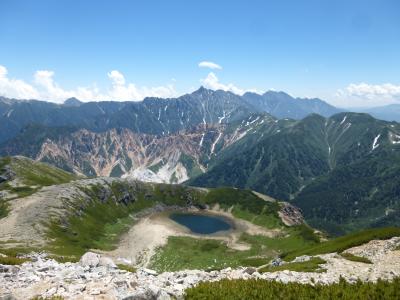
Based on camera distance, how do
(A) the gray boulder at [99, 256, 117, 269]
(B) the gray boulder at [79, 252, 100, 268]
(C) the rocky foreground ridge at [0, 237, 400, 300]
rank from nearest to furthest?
(C) the rocky foreground ridge at [0, 237, 400, 300] → (A) the gray boulder at [99, 256, 117, 269] → (B) the gray boulder at [79, 252, 100, 268]

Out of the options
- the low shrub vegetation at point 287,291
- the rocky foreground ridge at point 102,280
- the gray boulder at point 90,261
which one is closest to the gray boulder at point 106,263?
the rocky foreground ridge at point 102,280

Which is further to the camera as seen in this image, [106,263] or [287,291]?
[106,263]

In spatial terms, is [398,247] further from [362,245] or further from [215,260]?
[215,260]

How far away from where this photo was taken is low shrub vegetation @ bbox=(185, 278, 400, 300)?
30.3 meters

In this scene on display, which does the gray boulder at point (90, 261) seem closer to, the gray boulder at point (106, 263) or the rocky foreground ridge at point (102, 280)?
the rocky foreground ridge at point (102, 280)

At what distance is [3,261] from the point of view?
1642 inches

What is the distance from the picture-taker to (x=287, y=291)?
31.6 meters

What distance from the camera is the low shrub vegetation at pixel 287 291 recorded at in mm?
30266

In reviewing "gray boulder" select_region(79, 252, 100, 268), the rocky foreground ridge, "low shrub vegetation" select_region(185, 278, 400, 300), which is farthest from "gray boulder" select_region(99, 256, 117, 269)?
"low shrub vegetation" select_region(185, 278, 400, 300)

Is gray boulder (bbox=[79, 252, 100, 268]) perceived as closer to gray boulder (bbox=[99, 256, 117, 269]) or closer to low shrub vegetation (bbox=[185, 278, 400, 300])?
gray boulder (bbox=[99, 256, 117, 269])

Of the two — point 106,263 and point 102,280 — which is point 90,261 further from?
point 102,280

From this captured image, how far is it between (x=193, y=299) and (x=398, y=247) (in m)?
48.2

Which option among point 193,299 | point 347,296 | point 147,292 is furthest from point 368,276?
point 147,292

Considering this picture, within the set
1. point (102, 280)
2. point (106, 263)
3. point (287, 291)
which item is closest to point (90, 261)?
point (106, 263)
